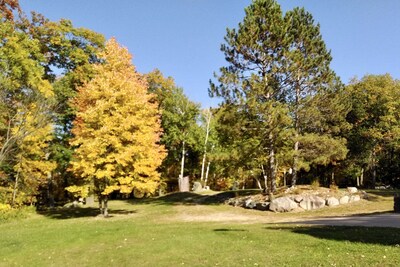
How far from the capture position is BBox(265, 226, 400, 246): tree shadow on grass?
1115 centimetres

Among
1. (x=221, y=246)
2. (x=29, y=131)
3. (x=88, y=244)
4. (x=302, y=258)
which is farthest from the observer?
(x=29, y=131)

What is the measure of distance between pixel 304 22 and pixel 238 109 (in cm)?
863

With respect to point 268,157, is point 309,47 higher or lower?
higher

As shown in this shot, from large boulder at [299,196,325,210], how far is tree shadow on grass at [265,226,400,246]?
33.1ft

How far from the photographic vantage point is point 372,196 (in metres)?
27.3

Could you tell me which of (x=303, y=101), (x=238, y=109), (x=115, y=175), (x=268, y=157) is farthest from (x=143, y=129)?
(x=303, y=101)

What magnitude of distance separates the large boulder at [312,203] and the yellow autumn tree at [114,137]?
32.9ft

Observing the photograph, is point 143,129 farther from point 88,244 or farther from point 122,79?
point 88,244

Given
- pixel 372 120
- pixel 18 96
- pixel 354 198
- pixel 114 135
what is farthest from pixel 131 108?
pixel 372 120

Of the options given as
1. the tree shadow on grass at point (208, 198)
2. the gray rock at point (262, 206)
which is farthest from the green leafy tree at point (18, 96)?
the gray rock at point (262, 206)

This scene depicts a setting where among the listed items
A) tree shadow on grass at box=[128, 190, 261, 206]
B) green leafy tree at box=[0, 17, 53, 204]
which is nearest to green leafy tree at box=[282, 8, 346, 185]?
tree shadow on grass at box=[128, 190, 261, 206]

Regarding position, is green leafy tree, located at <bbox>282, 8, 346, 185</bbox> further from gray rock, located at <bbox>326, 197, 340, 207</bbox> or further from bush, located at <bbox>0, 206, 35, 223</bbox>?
bush, located at <bbox>0, 206, 35, 223</bbox>

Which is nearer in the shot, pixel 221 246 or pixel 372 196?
pixel 221 246

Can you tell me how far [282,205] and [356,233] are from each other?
12.0 meters
